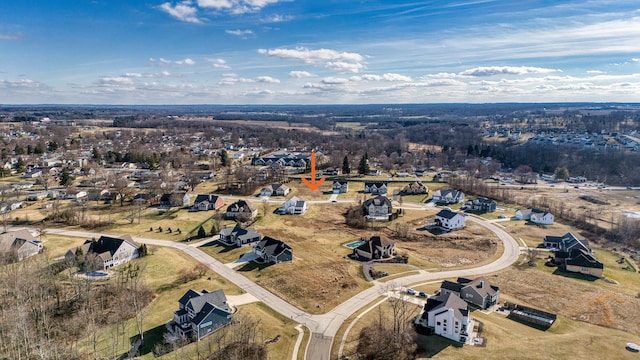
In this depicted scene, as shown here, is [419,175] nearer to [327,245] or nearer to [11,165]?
[327,245]

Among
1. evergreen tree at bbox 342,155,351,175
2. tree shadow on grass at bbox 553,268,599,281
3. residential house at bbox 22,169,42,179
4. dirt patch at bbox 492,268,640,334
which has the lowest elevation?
tree shadow on grass at bbox 553,268,599,281

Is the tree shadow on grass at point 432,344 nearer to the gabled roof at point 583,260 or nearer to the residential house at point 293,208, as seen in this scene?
the gabled roof at point 583,260

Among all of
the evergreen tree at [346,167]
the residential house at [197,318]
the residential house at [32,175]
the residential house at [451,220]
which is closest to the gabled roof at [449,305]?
the residential house at [197,318]

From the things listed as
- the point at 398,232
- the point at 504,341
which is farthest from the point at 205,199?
the point at 504,341

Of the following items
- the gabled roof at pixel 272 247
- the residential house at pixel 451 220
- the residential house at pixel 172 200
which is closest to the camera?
the gabled roof at pixel 272 247

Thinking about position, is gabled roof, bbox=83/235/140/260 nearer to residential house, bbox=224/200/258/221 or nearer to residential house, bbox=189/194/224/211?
residential house, bbox=224/200/258/221

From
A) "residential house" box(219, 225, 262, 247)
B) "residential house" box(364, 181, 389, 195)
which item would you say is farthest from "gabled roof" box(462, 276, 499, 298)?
"residential house" box(364, 181, 389, 195)
